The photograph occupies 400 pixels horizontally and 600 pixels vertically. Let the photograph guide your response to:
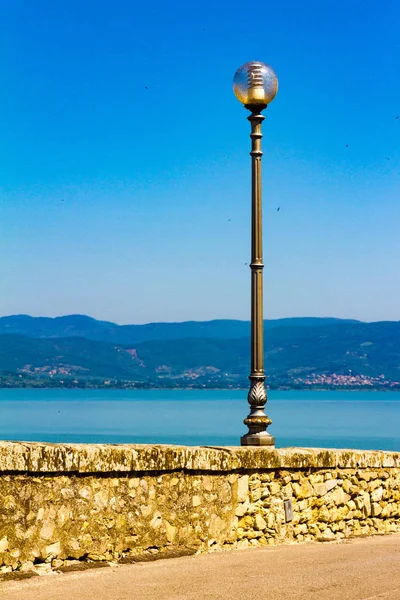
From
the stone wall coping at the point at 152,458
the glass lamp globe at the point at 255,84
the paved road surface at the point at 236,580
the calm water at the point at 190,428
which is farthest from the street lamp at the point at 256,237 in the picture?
the calm water at the point at 190,428

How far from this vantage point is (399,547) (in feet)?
32.0

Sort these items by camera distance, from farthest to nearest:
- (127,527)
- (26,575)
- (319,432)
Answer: (319,432)
(127,527)
(26,575)

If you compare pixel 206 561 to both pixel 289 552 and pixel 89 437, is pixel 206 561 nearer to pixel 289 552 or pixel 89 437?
pixel 289 552

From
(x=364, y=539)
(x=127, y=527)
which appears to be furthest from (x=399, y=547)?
(x=127, y=527)

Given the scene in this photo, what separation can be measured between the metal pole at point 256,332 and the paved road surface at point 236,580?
49.0 inches

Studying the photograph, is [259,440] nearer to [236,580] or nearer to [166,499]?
[166,499]

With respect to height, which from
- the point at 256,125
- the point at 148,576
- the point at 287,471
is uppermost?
the point at 256,125

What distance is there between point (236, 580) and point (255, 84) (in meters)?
4.94

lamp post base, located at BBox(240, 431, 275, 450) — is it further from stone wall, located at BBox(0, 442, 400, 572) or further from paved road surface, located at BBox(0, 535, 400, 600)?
paved road surface, located at BBox(0, 535, 400, 600)

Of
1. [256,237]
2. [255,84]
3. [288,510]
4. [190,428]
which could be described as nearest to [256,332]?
[256,237]

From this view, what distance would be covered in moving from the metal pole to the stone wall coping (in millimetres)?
412

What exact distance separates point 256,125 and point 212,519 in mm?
3939

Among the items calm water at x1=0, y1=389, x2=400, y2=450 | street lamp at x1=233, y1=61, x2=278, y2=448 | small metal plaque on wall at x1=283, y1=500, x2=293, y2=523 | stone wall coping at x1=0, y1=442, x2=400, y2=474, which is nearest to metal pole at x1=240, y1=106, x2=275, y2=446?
street lamp at x1=233, y1=61, x2=278, y2=448

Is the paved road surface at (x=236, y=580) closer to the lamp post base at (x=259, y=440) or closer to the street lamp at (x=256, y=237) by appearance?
the lamp post base at (x=259, y=440)
